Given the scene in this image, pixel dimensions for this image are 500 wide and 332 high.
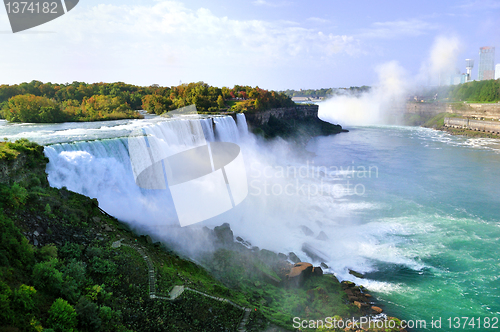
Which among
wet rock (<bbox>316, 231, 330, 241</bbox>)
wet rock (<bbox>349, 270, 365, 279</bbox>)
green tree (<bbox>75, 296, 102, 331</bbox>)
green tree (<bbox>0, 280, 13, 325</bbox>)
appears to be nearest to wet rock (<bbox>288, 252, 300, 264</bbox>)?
wet rock (<bbox>349, 270, 365, 279</bbox>)

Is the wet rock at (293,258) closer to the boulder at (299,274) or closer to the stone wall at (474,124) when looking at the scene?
the boulder at (299,274)

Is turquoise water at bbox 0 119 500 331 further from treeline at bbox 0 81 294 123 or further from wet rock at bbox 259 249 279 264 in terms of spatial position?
treeline at bbox 0 81 294 123

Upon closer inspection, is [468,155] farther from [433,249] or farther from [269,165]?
[433,249]

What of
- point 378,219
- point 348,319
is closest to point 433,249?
point 378,219

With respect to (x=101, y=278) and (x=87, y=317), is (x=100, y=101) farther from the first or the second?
(x=87, y=317)

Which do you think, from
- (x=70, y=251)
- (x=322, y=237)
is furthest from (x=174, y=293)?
(x=322, y=237)

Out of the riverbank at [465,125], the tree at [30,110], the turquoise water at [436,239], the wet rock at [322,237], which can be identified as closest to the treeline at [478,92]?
the riverbank at [465,125]
